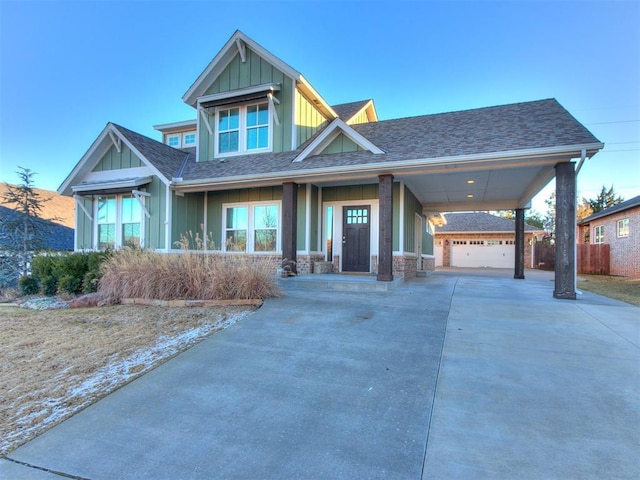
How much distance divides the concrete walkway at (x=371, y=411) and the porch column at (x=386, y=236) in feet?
12.0

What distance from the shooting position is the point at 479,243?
24.6m

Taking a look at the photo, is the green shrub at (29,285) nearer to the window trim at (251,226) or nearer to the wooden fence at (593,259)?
the window trim at (251,226)

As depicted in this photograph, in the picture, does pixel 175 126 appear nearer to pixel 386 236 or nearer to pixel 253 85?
pixel 253 85

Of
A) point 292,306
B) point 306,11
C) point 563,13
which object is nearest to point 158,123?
point 306,11

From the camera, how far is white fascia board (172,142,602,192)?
24.9 feet

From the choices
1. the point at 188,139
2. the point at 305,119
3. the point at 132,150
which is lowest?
the point at 132,150

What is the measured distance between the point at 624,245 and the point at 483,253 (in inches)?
322

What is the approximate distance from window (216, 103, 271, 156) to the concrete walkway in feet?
26.7

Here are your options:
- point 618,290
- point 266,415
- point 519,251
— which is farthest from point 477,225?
point 266,415

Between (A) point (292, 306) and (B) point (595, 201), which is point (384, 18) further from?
(B) point (595, 201)

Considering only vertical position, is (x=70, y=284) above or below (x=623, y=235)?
below

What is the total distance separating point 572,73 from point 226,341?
1868 cm

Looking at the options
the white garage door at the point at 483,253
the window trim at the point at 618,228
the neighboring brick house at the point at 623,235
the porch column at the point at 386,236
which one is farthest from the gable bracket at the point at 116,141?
the window trim at the point at 618,228

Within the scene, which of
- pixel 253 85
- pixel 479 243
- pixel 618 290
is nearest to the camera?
pixel 618 290
